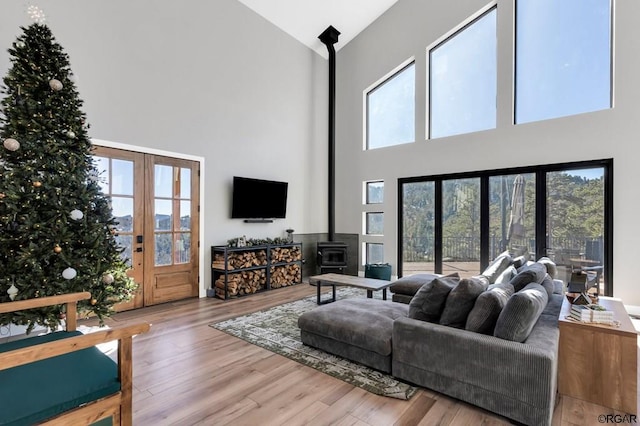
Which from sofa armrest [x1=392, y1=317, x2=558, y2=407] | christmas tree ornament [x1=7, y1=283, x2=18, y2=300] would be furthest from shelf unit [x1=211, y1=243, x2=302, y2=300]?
sofa armrest [x1=392, y1=317, x2=558, y2=407]

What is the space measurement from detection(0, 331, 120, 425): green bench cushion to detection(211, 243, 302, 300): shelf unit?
344 centimetres

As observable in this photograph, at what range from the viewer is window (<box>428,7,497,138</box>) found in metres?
5.66

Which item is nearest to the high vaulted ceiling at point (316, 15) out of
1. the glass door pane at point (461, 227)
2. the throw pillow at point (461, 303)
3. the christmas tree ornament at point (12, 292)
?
the glass door pane at point (461, 227)

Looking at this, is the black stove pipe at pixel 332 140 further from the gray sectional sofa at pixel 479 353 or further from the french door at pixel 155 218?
the gray sectional sofa at pixel 479 353

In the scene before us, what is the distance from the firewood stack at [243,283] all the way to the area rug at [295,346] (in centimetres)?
98

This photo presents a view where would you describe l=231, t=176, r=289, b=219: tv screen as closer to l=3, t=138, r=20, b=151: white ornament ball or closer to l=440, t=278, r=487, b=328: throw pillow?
l=3, t=138, r=20, b=151: white ornament ball

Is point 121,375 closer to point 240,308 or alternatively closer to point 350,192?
point 240,308

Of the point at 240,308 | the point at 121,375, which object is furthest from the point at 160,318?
the point at 121,375

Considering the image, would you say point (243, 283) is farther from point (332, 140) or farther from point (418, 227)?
point (332, 140)

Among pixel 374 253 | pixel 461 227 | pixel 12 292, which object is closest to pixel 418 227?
pixel 461 227

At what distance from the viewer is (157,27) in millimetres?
4711

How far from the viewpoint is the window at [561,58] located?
4.68 meters

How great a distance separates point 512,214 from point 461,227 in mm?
854

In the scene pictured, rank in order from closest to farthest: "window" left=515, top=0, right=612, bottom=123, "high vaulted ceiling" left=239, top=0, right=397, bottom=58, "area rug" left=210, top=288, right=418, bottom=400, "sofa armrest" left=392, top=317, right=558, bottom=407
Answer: "sofa armrest" left=392, top=317, right=558, bottom=407, "area rug" left=210, top=288, right=418, bottom=400, "window" left=515, top=0, right=612, bottom=123, "high vaulted ceiling" left=239, top=0, right=397, bottom=58
